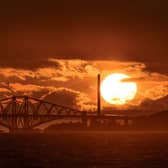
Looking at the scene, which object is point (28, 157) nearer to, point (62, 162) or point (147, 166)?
point (62, 162)

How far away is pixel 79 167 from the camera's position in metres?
91.5

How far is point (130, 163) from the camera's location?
9831 centimetres

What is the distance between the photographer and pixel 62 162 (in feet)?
328

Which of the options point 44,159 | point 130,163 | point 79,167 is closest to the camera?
point 79,167

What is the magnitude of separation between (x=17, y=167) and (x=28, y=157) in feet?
68.5

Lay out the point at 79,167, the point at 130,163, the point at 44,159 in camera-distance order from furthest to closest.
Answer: the point at 44,159, the point at 130,163, the point at 79,167

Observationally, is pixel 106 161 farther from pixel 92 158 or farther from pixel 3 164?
pixel 3 164

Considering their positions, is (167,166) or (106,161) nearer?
(167,166)

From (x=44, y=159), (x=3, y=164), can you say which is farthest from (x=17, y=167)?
(x=44, y=159)

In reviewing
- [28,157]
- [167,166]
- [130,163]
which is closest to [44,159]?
[28,157]

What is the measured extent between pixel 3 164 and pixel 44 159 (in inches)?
466

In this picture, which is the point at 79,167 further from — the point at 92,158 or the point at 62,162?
the point at 92,158

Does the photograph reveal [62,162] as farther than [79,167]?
Yes

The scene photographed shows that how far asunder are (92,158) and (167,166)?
19.5 meters
